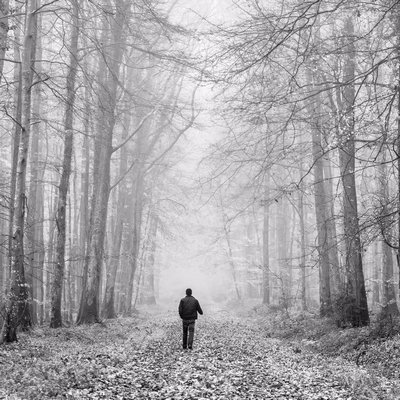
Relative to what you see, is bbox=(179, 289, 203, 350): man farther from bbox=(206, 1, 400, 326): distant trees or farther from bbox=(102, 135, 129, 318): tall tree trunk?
bbox=(102, 135, 129, 318): tall tree trunk

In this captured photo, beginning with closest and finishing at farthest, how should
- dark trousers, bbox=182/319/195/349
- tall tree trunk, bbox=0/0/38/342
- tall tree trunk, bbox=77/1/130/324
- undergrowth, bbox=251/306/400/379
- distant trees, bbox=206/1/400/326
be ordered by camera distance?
distant trees, bbox=206/1/400/326 < undergrowth, bbox=251/306/400/379 < tall tree trunk, bbox=0/0/38/342 < dark trousers, bbox=182/319/195/349 < tall tree trunk, bbox=77/1/130/324

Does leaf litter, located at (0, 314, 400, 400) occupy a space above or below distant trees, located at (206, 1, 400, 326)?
below

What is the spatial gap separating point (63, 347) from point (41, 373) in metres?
3.69

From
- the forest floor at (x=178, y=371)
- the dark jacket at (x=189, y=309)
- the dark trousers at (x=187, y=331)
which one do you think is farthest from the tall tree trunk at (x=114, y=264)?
the forest floor at (x=178, y=371)

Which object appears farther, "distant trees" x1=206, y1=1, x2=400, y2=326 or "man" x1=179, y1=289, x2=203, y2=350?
"man" x1=179, y1=289, x2=203, y2=350

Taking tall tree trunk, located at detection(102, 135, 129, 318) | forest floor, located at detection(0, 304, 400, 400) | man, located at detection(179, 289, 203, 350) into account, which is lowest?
forest floor, located at detection(0, 304, 400, 400)

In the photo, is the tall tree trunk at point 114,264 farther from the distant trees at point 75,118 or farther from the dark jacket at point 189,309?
the dark jacket at point 189,309

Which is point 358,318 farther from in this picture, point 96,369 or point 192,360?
point 96,369

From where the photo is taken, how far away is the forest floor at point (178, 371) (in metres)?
7.09

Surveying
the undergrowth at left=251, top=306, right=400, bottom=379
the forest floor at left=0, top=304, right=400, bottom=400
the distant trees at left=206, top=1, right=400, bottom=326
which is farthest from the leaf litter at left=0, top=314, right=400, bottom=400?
the distant trees at left=206, top=1, right=400, bottom=326

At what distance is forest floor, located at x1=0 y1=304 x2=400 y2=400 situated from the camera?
7.09 m

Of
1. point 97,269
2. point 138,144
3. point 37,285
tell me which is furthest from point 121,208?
point 97,269

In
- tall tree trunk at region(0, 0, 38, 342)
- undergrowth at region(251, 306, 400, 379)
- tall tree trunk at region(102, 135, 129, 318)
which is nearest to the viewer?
undergrowth at region(251, 306, 400, 379)

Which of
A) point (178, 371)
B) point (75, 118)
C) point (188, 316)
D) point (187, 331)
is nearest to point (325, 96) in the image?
point (188, 316)
